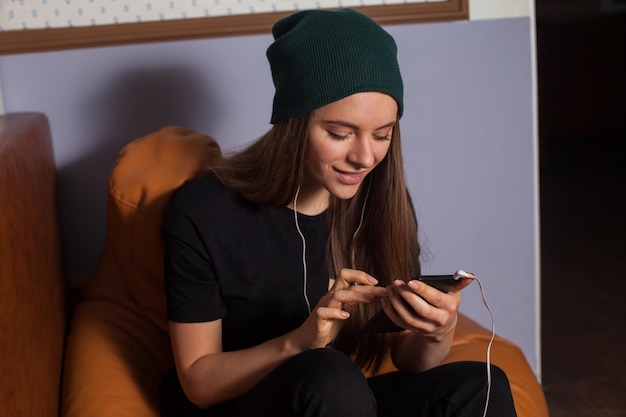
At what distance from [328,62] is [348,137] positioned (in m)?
0.13

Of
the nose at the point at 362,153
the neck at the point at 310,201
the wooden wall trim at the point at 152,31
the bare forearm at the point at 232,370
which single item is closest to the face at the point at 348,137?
the nose at the point at 362,153

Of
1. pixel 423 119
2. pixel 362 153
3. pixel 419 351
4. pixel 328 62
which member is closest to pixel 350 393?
pixel 419 351

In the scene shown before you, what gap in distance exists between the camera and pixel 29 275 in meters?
1.36

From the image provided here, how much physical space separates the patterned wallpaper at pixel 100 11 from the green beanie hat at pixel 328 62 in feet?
1.77

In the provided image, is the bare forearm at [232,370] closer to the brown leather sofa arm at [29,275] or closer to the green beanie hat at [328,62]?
the brown leather sofa arm at [29,275]

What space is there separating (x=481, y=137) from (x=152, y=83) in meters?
0.82

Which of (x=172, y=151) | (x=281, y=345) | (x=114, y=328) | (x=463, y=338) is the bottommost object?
(x=463, y=338)

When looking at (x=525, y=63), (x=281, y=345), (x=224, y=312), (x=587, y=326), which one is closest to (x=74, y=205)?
(x=224, y=312)

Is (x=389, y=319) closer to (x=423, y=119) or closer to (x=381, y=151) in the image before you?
(x=381, y=151)

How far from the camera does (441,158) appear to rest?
2088 millimetres

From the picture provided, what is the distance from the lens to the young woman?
130 centimetres

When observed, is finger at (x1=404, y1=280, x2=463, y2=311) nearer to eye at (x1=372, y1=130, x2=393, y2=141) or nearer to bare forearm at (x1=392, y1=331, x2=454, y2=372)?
bare forearm at (x1=392, y1=331, x2=454, y2=372)

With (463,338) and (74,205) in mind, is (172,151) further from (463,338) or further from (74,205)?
(463,338)

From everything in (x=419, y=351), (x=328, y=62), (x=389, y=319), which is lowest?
(x=419, y=351)
